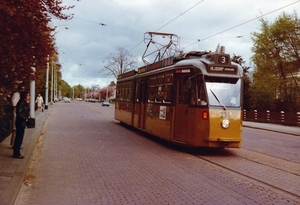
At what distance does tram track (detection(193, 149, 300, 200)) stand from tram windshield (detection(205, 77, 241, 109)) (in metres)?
1.69

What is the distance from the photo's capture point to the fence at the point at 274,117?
35469 mm

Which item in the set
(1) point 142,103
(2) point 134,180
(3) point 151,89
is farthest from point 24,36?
(1) point 142,103

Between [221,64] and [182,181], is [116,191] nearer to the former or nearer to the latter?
[182,181]

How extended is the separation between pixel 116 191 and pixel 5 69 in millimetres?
4708

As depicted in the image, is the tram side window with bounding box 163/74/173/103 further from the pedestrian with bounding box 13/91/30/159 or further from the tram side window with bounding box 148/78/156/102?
the pedestrian with bounding box 13/91/30/159

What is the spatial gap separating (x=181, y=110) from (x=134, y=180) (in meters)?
5.21

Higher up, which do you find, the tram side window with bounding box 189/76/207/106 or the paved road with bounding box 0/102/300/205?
the tram side window with bounding box 189/76/207/106

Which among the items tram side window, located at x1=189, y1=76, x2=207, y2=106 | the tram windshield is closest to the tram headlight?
the tram windshield

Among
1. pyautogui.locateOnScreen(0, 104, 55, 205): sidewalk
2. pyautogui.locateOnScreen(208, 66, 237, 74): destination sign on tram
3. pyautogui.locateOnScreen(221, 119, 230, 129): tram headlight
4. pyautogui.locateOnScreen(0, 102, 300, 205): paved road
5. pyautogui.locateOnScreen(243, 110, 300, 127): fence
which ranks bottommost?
pyautogui.locateOnScreen(0, 102, 300, 205): paved road

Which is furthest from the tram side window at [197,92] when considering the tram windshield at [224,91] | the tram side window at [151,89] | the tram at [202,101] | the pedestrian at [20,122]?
the pedestrian at [20,122]

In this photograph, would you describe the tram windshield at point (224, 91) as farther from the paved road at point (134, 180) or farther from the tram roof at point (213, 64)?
the paved road at point (134, 180)

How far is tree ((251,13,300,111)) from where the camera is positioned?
41094 mm

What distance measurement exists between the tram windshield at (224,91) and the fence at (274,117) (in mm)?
23337

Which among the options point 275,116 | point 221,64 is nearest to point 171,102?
point 221,64
